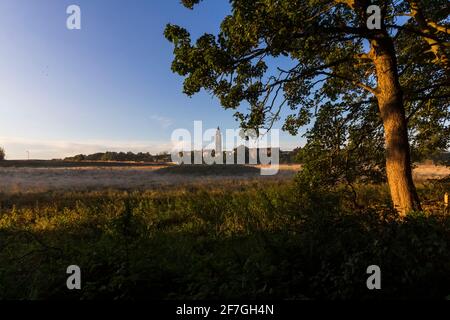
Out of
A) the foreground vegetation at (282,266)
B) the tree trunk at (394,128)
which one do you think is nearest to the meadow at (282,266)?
the foreground vegetation at (282,266)

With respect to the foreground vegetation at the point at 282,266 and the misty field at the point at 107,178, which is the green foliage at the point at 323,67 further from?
the misty field at the point at 107,178

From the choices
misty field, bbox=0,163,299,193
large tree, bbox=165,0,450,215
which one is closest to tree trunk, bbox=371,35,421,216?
large tree, bbox=165,0,450,215

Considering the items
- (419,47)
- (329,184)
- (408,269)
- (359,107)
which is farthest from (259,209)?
(419,47)

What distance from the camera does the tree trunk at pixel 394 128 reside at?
7711mm

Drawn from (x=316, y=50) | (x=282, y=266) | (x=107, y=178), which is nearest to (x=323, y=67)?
(x=316, y=50)

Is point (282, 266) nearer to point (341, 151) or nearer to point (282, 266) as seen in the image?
point (282, 266)

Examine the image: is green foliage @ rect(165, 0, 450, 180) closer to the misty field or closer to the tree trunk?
the tree trunk

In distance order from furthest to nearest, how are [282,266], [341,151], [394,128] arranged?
[341,151]
[394,128]
[282,266]

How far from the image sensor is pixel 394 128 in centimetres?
777

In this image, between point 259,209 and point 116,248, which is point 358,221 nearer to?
point 116,248

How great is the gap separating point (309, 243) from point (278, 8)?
→ 5.29 metres
